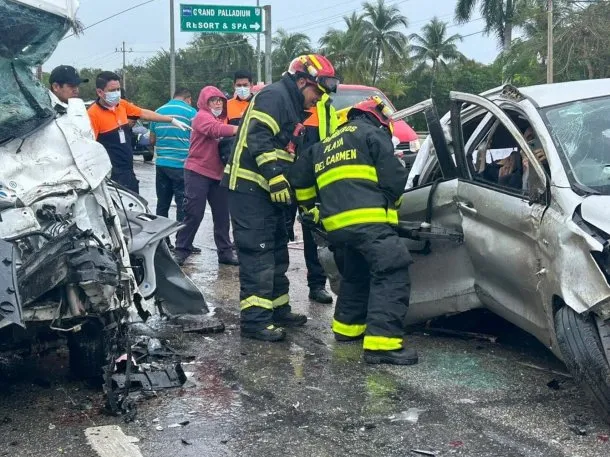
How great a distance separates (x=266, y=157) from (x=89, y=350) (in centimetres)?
172

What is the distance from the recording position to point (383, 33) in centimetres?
6103

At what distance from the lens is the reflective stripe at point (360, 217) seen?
548 cm

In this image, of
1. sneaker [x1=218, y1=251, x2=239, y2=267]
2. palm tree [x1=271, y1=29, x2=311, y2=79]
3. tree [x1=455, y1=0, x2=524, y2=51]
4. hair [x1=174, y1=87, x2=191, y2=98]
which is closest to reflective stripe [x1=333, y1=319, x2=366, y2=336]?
sneaker [x1=218, y1=251, x2=239, y2=267]

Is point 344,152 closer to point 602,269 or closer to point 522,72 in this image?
point 602,269

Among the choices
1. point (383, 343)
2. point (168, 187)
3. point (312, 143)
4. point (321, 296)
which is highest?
point (312, 143)

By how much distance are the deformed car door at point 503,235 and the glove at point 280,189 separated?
107cm

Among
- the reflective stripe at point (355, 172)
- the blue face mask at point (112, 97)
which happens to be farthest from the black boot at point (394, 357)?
the blue face mask at point (112, 97)

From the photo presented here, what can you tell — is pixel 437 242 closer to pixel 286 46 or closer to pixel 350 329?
pixel 350 329

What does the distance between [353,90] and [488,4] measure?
39.5 metres

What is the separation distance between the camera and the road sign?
2014cm

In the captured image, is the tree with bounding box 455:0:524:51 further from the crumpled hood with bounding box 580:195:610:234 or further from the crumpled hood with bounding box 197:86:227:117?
the crumpled hood with bounding box 580:195:610:234

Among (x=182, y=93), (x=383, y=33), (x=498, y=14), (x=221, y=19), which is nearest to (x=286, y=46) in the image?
(x=383, y=33)

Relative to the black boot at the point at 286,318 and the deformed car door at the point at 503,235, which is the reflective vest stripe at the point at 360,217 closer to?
the deformed car door at the point at 503,235

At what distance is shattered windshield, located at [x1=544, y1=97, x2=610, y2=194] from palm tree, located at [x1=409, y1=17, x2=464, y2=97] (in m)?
57.9
